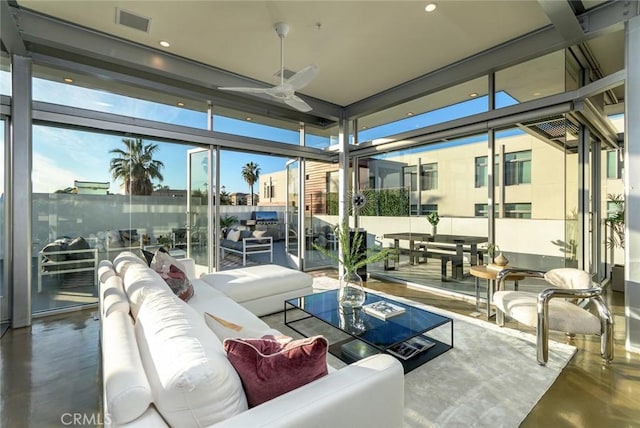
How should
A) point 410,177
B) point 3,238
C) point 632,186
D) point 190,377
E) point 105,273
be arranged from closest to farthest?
1. point 190,377
2. point 105,273
3. point 632,186
4. point 3,238
5. point 410,177

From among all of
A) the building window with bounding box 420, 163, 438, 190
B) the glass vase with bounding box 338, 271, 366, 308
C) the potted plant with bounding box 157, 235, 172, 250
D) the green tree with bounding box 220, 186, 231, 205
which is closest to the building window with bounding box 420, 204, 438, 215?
the building window with bounding box 420, 163, 438, 190

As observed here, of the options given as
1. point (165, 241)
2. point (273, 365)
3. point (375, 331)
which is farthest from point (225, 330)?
point (165, 241)

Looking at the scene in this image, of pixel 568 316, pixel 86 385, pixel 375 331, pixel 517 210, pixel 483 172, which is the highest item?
pixel 483 172

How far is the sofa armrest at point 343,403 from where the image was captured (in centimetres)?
102

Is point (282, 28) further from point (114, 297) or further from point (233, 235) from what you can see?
point (233, 235)

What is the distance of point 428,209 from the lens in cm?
488

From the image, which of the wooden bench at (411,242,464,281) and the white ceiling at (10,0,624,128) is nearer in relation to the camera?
the white ceiling at (10,0,624,128)

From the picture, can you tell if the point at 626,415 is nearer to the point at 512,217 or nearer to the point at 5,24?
the point at 512,217

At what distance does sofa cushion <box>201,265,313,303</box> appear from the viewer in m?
3.36

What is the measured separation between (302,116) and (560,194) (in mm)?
4350

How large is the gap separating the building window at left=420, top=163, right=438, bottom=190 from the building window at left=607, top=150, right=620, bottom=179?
301 cm

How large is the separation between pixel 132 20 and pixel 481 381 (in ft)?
15.2

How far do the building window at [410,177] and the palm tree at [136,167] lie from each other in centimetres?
390

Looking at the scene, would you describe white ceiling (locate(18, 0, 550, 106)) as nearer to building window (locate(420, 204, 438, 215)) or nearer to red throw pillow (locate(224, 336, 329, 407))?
building window (locate(420, 204, 438, 215))
